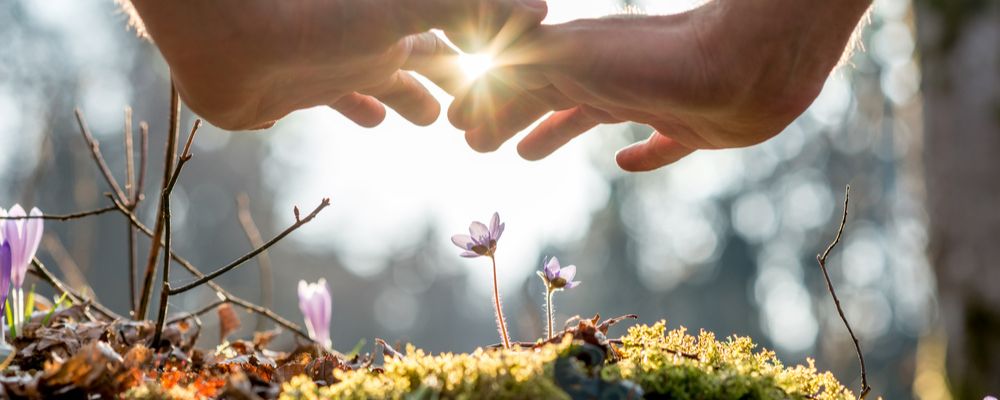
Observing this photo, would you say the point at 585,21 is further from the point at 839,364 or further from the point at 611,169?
the point at 611,169

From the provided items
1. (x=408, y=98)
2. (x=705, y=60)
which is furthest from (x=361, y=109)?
(x=705, y=60)

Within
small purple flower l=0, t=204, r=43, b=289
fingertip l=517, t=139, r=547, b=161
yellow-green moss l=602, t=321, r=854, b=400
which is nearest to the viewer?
yellow-green moss l=602, t=321, r=854, b=400

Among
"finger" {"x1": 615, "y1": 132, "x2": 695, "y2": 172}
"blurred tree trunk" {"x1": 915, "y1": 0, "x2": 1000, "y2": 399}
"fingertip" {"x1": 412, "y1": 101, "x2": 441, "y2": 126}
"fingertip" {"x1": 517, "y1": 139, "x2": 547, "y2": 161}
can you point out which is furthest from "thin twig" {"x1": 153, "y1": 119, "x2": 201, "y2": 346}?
"blurred tree trunk" {"x1": 915, "y1": 0, "x2": 1000, "y2": 399}

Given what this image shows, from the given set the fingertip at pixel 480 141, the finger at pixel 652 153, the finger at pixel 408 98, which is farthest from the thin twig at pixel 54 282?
the finger at pixel 652 153

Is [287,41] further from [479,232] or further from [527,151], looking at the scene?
[527,151]

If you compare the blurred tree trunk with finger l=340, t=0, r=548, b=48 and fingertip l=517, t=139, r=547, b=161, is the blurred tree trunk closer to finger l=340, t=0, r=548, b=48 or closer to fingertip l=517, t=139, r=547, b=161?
fingertip l=517, t=139, r=547, b=161
